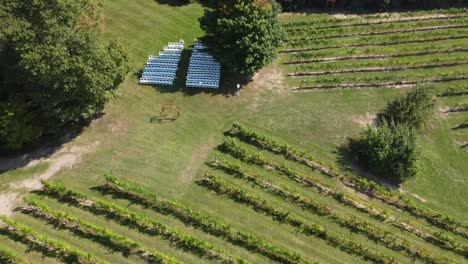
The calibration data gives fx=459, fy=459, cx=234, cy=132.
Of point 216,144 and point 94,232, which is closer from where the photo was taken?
point 94,232

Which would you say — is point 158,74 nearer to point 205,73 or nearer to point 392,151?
point 205,73

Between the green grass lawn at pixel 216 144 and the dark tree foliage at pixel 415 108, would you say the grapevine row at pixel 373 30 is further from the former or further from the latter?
the dark tree foliage at pixel 415 108

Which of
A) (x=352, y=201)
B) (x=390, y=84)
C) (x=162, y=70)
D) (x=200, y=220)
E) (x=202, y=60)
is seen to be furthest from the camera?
(x=390, y=84)

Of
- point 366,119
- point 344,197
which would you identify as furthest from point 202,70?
point 344,197

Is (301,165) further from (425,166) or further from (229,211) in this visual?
(425,166)

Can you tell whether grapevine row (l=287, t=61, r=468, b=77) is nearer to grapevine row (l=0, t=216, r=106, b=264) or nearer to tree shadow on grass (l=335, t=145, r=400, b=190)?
tree shadow on grass (l=335, t=145, r=400, b=190)

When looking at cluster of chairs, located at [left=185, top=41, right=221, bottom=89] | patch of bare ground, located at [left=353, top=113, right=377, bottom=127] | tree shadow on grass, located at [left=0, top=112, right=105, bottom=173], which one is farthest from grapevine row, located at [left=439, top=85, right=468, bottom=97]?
tree shadow on grass, located at [left=0, top=112, right=105, bottom=173]
